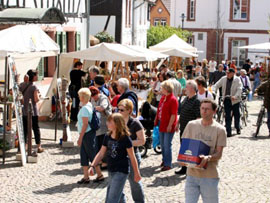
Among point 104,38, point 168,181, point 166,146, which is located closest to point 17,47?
point 166,146

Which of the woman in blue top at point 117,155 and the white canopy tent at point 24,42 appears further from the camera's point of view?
the white canopy tent at point 24,42

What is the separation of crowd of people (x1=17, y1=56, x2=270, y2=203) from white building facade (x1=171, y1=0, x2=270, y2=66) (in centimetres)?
3916

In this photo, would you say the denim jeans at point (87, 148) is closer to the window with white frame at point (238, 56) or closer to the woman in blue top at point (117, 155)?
the woman in blue top at point (117, 155)

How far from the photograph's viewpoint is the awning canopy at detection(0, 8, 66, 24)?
1501 cm

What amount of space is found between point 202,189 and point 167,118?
3.84m

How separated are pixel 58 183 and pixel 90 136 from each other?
0.89 meters

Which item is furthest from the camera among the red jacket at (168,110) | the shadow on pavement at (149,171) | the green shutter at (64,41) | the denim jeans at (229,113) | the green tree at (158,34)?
the green tree at (158,34)

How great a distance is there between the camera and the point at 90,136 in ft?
32.9

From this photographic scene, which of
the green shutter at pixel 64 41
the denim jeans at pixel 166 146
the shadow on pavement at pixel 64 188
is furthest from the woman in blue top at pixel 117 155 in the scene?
the green shutter at pixel 64 41

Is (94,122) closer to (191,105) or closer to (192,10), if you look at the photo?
(191,105)

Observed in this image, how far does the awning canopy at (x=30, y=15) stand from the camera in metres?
15.0

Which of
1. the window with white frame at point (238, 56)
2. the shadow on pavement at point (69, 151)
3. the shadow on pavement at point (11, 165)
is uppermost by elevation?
the window with white frame at point (238, 56)

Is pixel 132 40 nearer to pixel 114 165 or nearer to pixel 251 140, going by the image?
pixel 251 140

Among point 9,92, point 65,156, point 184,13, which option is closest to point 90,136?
point 65,156
